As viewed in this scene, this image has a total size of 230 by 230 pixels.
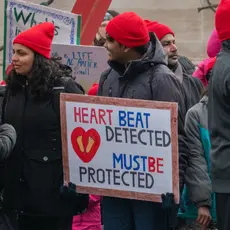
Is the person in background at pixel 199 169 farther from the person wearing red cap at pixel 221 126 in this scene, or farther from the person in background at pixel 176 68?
the person in background at pixel 176 68

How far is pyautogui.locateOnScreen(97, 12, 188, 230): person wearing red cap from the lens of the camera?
15.8 feet

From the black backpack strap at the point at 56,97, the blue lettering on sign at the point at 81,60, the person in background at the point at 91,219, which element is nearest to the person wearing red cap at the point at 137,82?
the black backpack strap at the point at 56,97

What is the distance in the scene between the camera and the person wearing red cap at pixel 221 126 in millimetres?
4352

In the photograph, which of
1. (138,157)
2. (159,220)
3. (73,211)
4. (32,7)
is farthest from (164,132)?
(32,7)

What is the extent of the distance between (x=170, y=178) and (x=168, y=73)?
2.05 feet

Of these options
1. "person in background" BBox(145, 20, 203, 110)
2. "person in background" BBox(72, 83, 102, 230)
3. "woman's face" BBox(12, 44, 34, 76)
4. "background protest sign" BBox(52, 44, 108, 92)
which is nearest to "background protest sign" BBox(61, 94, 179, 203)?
"woman's face" BBox(12, 44, 34, 76)

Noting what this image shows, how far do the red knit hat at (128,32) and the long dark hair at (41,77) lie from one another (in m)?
0.43

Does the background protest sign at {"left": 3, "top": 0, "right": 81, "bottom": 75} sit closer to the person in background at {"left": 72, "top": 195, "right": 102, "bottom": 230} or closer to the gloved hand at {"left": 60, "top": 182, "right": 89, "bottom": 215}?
the person in background at {"left": 72, "top": 195, "right": 102, "bottom": 230}

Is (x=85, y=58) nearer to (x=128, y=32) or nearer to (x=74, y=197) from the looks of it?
(x=128, y=32)

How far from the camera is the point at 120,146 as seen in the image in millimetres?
4852

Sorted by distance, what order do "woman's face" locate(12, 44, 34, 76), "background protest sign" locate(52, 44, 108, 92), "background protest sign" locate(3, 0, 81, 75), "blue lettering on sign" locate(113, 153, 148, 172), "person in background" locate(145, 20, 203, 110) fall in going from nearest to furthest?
1. "blue lettering on sign" locate(113, 153, 148, 172)
2. "woman's face" locate(12, 44, 34, 76)
3. "person in background" locate(145, 20, 203, 110)
4. "background protest sign" locate(52, 44, 108, 92)
5. "background protest sign" locate(3, 0, 81, 75)

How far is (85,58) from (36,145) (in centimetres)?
160

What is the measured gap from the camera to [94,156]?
495cm

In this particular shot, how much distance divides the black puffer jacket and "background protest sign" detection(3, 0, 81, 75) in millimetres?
1882
